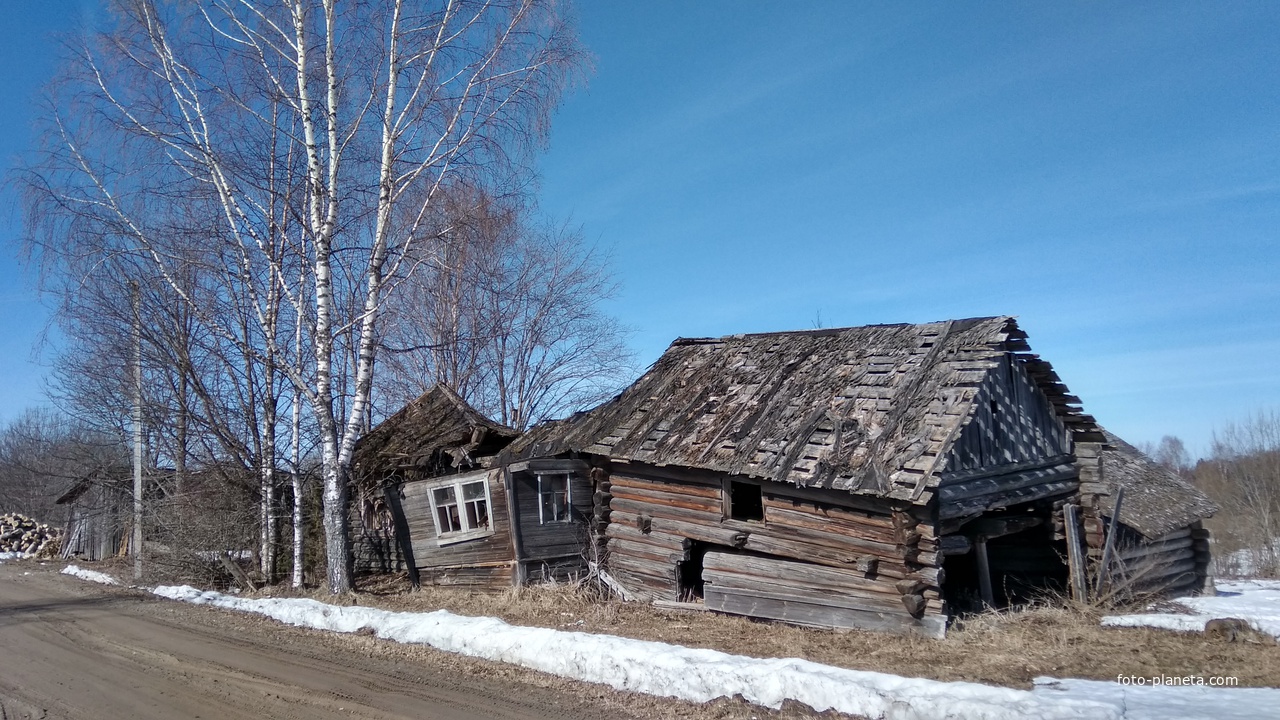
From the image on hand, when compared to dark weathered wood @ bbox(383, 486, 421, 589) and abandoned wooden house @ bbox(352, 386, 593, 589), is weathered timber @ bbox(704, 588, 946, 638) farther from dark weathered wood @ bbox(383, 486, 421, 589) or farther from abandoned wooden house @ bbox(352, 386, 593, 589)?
dark weathered wood @ bbox(383, 486, 421, 589)

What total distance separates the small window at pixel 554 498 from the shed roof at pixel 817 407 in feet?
2.53

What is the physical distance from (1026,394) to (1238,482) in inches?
1728

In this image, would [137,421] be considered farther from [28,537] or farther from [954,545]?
[28,537]

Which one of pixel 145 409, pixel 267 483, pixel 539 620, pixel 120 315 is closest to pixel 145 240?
pixel 120 315

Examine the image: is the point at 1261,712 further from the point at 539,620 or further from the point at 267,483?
the point at 267,483

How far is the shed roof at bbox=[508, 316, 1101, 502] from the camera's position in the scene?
1082cm

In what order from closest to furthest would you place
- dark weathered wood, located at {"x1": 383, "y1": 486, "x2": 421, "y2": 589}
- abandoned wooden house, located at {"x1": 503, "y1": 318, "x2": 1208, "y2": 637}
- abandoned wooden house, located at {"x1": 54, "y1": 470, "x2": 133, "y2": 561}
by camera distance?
abandoned wooden house, located at {"x1": 503, "y1": 318, "x2": 1208, "y2": 637} → dark weathered wood, located at {"x1": 383, "y1": 486, "x2": 421, "y2": 589} → abandoned wooden house, located at {"x1": 54, "y1": 470, "x2": 133, "y2": 561}

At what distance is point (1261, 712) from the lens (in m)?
5.91

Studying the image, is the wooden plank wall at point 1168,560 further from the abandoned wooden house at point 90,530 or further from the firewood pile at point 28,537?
the firewood pile at point 28,537

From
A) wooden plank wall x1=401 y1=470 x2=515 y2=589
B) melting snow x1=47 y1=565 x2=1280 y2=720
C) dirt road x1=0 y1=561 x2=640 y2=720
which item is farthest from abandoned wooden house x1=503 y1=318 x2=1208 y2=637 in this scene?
dirt road x1=0 y1=561 x2=640 y2=720

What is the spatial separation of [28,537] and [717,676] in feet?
103

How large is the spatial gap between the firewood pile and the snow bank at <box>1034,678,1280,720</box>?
107 feet

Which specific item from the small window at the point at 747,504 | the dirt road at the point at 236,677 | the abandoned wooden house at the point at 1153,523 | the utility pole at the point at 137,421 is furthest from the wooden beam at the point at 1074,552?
the utility pole at the point at 137,421

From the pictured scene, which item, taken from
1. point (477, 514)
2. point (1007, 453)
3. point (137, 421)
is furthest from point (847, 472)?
point (137, 421)
